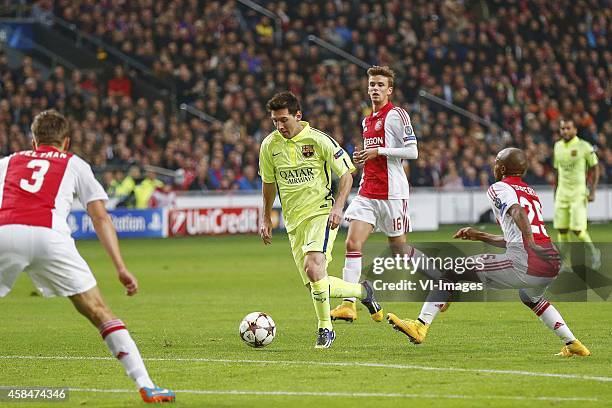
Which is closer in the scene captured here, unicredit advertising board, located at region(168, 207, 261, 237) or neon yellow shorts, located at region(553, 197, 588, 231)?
neon yellow shorts, located at region(553, 197, 588, 231)

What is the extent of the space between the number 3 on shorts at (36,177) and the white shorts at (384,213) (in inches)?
198

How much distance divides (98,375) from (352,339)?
2.85m

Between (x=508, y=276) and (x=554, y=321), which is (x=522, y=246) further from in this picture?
(x=554, y=321)


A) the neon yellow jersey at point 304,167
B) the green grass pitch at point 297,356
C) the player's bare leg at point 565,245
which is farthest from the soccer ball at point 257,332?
the player's bare leg at point 565,245

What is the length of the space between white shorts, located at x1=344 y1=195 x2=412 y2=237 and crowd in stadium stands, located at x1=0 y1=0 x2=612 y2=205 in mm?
15775

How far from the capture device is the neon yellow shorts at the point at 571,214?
59.5 feet

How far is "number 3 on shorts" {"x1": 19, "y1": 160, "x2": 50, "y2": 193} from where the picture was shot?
7.27 m

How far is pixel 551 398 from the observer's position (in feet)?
24.2

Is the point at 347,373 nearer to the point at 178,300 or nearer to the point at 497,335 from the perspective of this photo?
the point at 497,335

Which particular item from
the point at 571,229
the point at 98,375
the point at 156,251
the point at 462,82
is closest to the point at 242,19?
the point at 462,82

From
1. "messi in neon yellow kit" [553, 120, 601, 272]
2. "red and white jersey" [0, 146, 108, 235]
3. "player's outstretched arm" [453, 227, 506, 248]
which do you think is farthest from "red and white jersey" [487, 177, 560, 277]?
"messi in neon yellow kit" [553, 120, 601, 272]

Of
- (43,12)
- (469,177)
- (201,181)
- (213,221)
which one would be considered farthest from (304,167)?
(43,12)

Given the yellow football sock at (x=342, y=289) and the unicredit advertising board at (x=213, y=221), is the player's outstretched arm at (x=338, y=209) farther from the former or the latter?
the unicredit advertising board at (x=213, y=221)

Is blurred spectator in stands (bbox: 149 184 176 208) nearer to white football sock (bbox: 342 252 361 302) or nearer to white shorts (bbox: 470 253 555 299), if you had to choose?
white football sock (bbox: 342 252 361 302)
